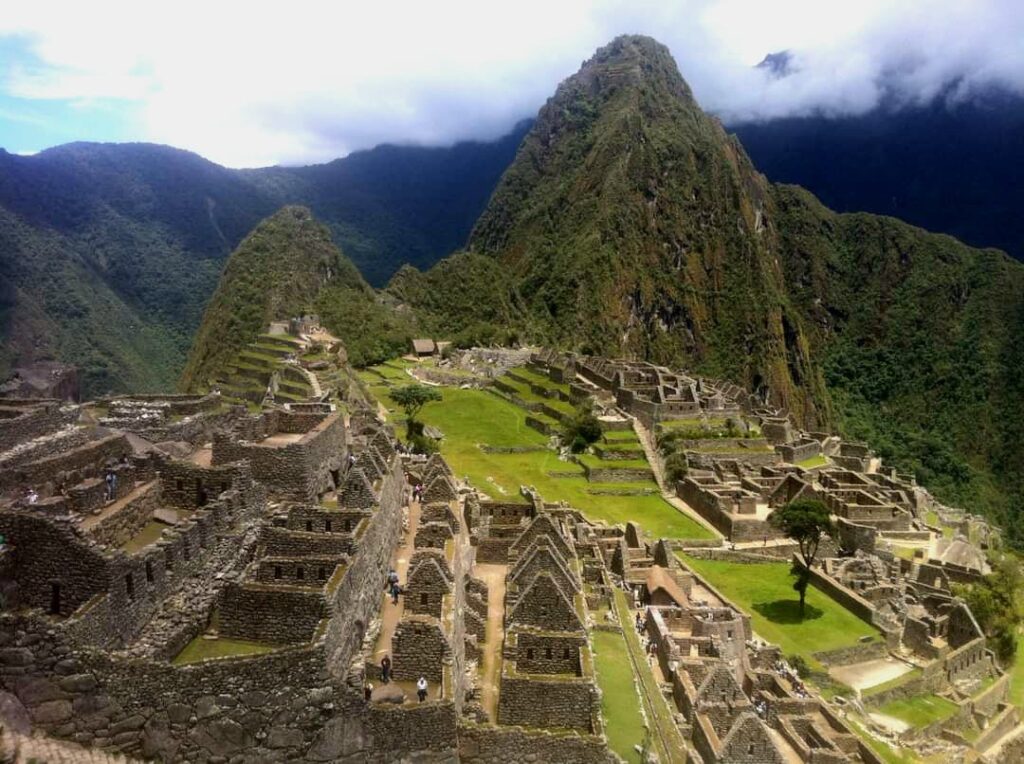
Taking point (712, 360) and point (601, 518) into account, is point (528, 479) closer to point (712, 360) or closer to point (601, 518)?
point (601, 518)

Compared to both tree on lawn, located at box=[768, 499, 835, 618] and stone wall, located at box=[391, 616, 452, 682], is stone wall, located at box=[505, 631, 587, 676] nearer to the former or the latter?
stone wall, located at box=[391, 616, 452, 682]

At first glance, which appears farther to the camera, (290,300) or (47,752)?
(290,300)

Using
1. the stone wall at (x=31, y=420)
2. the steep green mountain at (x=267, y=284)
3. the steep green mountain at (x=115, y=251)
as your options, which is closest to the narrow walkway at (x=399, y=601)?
the stone wall at (x=31, y=420)

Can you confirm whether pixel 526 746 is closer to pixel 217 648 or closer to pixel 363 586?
pixel 363 586

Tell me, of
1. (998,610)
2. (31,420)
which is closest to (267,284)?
(998,610)

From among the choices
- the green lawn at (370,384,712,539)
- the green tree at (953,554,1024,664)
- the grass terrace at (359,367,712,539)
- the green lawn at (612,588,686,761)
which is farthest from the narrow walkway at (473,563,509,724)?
the green tree at (953,554,1024,664)

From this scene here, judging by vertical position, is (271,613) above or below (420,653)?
above

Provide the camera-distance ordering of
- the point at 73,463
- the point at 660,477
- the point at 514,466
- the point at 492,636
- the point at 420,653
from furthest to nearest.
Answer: the point at 660,477 < the point at 514,466 < the point at 492,636 < the point at 73,463 < the point at 420,653
